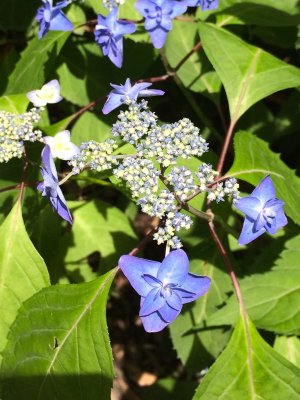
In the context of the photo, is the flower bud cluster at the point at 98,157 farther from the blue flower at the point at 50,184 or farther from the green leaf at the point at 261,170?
the green leaf at the point at 261,170

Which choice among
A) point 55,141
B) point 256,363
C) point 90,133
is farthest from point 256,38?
point 256,363

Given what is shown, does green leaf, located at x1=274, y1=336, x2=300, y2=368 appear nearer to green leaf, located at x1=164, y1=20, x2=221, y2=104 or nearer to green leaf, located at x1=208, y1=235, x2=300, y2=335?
green leaf, located at x1=208, y1=235, x2=300, y2=335

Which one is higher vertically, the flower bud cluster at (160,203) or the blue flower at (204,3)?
the blue flower at (204,3)

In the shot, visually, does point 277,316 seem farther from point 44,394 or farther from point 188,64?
point 188,64

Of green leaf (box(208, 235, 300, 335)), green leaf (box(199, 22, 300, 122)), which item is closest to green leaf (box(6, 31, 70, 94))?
green leaf (box(199, 22, 300, 122))

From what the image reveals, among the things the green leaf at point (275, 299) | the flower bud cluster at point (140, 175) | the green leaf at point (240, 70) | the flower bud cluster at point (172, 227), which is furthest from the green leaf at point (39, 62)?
the green leaf at point (275, 299)
